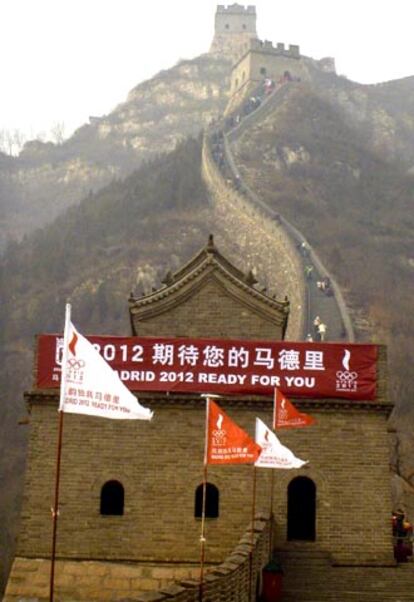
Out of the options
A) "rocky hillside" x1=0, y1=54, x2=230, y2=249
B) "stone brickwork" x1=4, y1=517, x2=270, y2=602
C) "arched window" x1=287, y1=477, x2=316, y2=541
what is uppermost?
"rocky hillside" x1=0, y1=54, x2=230, y2=249

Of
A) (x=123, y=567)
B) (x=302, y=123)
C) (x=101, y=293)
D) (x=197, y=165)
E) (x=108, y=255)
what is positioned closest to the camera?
(x=123, y=567)

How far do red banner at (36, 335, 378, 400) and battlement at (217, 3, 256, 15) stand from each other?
145 metres

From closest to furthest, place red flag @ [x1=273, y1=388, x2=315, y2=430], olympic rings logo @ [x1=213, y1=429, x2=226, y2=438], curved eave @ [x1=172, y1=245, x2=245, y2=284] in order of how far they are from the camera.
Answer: olympic rings logo @ [x1=213, y1=429, x2=226, y2=438], red flag @ [x1=273, y1=388, x2=315, y2=430], curved eave @ [x1=172, y1=245, x2=245, y2=284]

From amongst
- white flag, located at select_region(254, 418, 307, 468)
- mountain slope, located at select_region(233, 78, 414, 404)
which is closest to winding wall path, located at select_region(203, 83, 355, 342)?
mountain slope, located at select_region(233, 78, 414, 404)

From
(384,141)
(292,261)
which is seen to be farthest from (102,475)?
(384,141)

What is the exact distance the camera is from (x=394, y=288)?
82.6 m

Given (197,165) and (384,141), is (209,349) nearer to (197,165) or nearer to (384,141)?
(197,165)

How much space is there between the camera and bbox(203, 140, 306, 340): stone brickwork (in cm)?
6812

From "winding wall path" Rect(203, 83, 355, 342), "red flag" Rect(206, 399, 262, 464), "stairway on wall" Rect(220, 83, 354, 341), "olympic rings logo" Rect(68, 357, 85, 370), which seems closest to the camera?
"olympic rings logo" Rect(68, 357, 85, 370)

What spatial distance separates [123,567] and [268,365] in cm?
628

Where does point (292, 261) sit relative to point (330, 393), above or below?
above

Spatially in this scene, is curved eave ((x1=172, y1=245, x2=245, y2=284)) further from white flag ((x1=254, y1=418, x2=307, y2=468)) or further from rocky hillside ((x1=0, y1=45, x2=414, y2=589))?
rocky hillside ((x1=0, y1=45, x2=414, y2=589))

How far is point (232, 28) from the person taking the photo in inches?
6722

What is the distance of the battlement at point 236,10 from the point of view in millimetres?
Answer: 168637
